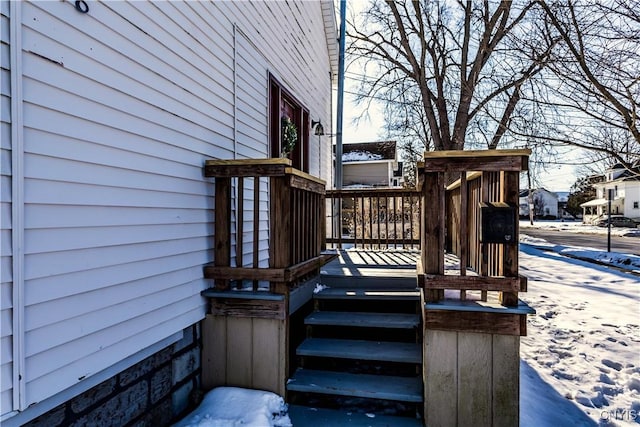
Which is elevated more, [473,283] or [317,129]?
[317,129]

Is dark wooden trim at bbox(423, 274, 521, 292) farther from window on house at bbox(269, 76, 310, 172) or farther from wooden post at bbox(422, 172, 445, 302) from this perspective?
window on house at bbox(269, 76, 310, 172)

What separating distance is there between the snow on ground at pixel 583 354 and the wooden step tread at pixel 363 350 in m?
0.84

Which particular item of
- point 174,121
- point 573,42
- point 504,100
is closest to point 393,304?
point 174,121

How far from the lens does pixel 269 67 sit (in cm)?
448

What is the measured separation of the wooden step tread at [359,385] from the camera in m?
2.61

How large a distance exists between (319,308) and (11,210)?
8.35 feet

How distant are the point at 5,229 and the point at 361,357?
7.63ft

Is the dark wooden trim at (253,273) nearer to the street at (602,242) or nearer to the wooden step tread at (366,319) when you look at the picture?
the wooden step tread at (366,319)

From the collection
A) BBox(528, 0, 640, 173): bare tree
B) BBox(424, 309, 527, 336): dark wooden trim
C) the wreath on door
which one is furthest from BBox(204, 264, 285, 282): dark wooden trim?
BBox(528, 0, 640, 173): bare tree

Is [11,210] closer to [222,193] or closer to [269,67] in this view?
[222,193]

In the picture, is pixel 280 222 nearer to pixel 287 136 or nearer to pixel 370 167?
pixel 287 136

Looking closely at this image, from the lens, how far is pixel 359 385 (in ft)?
A: 8.91

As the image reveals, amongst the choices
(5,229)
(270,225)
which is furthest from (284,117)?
(5,229)

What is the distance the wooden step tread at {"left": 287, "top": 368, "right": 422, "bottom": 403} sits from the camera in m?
2.61
